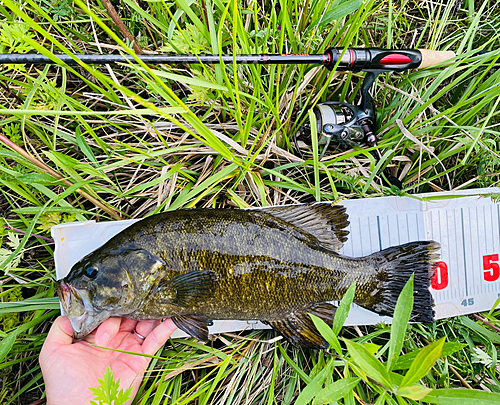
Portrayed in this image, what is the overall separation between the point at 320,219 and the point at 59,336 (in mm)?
2044

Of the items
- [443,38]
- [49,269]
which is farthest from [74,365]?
[443,38]

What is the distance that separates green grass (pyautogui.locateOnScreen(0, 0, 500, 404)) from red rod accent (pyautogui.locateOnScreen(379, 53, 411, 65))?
216 millimetres

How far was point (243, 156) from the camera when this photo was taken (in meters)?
2.61

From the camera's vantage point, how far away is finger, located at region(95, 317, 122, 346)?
7.49 feet

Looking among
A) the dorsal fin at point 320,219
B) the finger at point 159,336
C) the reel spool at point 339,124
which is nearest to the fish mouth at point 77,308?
the finger at point 159,336

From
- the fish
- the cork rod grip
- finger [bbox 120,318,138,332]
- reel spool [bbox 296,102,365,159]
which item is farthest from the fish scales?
the cork rod grip

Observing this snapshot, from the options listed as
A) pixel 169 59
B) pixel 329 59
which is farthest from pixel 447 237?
pixel 169 59

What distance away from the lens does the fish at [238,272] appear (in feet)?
6.90

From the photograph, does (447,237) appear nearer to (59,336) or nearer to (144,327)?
(144,327)

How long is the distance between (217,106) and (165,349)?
6.58 feet

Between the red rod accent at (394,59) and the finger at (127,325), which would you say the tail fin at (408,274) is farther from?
the finger at (127,325)

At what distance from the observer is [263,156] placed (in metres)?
2.64

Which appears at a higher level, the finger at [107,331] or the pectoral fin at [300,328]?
the finger at [107,331]

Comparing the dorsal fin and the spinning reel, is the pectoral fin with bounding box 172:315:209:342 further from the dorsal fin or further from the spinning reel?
the spinning reel
